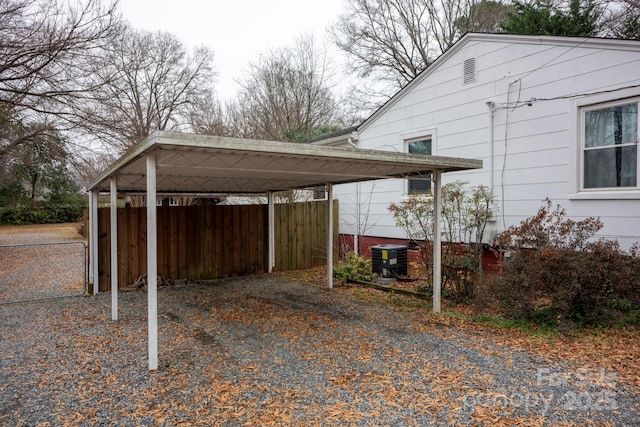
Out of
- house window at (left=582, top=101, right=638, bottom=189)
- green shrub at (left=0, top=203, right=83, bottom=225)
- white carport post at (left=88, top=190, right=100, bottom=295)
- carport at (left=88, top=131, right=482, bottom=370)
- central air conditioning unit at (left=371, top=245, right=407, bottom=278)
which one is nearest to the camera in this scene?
carport at (left=88, top=131, right=482, bottom=370)

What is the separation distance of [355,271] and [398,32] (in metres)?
13.4

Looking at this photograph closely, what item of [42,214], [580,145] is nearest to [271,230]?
[580,145]

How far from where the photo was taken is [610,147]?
227 inches

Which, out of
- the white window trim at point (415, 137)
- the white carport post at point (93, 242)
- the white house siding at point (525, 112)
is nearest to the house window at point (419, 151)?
the white window trim at point (415, 137)

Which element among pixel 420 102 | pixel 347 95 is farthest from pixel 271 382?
pixel 347 95

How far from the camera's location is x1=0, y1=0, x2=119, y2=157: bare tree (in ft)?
28.8

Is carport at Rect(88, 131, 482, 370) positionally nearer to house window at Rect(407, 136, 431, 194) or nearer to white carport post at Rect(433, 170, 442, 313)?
white carport post at Rect(433, 170, 442, 313)

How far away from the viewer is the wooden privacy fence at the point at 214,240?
7.60m

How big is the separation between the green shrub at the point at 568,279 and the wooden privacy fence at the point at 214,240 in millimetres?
5501

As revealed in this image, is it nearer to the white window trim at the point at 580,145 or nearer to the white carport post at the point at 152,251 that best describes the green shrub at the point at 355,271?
the white window trim at the point at 580,145

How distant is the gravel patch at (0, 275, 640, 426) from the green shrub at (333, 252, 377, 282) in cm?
239

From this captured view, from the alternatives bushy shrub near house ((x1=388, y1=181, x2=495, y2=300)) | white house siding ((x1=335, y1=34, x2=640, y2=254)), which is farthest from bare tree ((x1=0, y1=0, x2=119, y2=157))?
bushy shrub near house ((x1=388, y1=181, x2=495, y2=300))

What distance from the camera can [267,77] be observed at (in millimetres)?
19375

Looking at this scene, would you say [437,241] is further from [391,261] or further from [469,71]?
[469,71]
